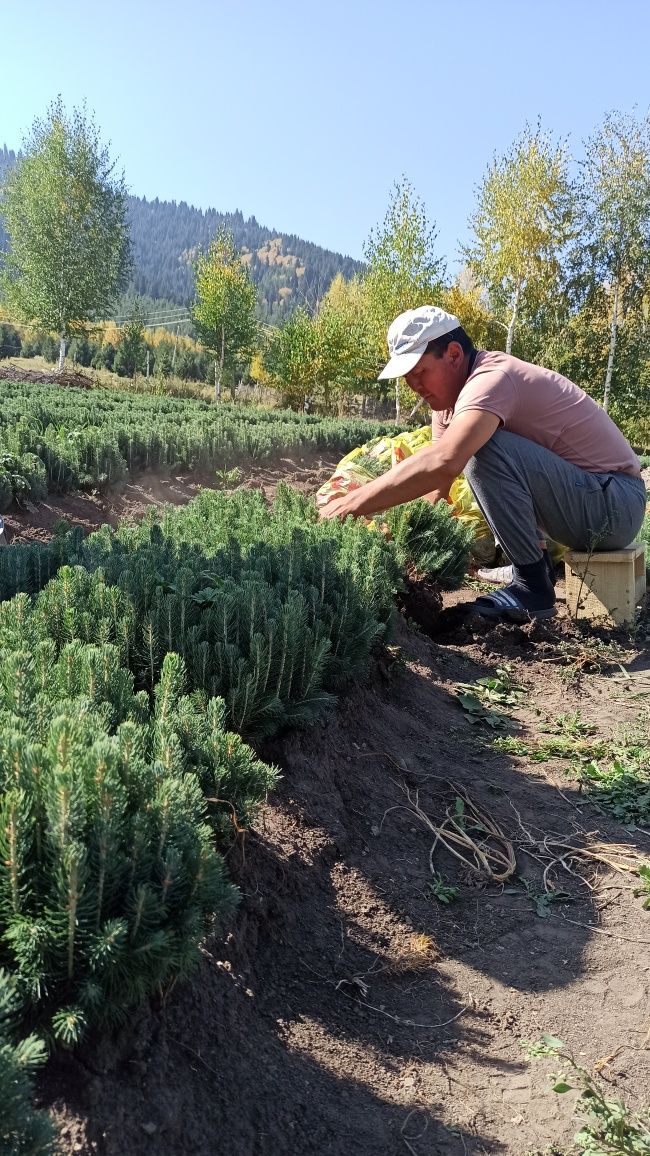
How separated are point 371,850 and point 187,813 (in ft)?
4.03

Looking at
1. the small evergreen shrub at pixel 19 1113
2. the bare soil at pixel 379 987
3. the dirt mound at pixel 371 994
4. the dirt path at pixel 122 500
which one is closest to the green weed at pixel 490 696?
the bare soil at pixel 379 987

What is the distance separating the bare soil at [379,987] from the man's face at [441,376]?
5.47 feet

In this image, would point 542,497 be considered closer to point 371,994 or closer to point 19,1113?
point 371,994

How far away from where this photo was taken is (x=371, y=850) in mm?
2674

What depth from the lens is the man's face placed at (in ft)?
13.7

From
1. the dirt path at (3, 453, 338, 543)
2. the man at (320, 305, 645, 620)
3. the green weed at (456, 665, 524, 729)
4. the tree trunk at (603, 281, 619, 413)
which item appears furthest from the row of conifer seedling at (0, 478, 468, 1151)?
the tree trunk at (603, 281, 619, 413)

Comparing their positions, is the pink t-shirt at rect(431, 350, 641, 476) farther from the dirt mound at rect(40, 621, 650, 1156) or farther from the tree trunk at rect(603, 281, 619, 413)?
the tree trunk at rect(603, 281, 619, 413)

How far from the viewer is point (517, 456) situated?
4457mm

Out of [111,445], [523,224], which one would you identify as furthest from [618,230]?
[111,445]

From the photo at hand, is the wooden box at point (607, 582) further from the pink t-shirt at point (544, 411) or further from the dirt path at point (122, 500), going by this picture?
the dirt path at point (122, 500)

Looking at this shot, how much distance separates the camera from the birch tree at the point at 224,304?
42500mm

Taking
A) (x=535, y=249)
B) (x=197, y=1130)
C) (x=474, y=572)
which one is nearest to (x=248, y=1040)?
(x=197, y=1130)

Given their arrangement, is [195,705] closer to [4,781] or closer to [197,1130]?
[4,781]

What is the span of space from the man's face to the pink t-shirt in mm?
70
